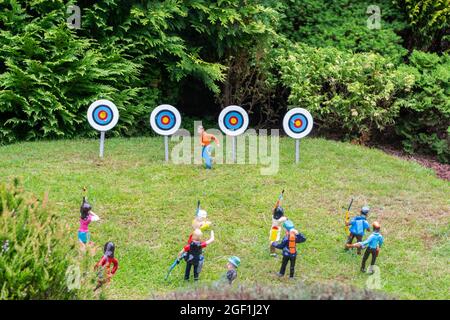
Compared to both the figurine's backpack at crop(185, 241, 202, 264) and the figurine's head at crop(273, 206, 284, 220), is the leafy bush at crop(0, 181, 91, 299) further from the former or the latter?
the figurine's head at crop(273, 206, 284, 220)

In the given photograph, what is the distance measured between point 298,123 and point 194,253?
3.93m

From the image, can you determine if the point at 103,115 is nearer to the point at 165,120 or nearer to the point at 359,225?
the point at 165,120

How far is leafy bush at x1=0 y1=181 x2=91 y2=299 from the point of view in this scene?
15.5 feet

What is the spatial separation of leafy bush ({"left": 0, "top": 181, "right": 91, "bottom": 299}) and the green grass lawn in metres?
1.35

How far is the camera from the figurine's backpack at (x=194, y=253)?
22.1 ft

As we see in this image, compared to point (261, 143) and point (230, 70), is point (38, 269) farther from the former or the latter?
point (230, 70)

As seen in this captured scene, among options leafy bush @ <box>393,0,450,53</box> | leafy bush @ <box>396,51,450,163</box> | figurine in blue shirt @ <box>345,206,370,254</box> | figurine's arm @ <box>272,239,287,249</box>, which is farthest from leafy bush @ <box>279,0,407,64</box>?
figurine's arm @ <box>272,239,287,249</box>

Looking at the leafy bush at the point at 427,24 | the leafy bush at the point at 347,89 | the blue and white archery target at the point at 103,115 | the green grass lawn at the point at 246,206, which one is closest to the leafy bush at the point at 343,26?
the leafy bush at the point at 427,24

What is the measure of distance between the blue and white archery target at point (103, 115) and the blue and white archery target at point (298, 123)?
105 inches

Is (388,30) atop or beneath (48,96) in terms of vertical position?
atop

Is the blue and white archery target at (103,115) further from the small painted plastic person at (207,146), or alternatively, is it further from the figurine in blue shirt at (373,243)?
the figurine in blue shirt at (373,243)

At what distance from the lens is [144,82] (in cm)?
1314
